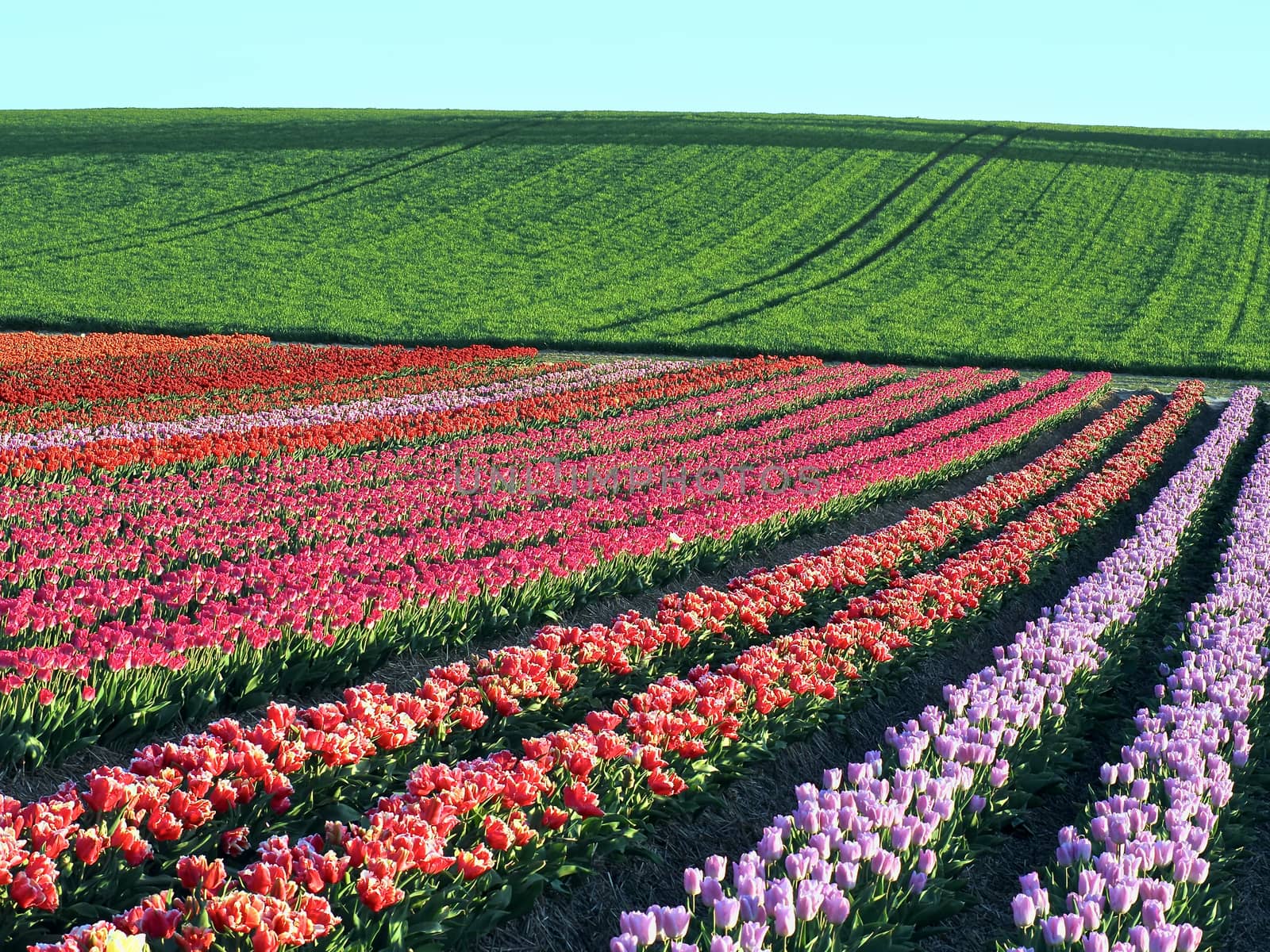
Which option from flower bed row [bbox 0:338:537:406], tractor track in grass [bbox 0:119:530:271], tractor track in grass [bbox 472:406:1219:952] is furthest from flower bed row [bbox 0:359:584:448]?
tractor track in grass [bbox 0:119:530:271]

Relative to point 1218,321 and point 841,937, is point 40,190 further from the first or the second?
point 841,937

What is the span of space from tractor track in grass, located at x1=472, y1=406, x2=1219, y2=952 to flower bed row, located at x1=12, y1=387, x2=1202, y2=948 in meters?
0.14

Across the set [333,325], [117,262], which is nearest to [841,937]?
[333,325]

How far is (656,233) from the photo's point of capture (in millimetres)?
48219

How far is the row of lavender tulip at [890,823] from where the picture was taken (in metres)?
3.70

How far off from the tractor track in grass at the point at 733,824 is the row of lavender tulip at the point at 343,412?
9.34 meters

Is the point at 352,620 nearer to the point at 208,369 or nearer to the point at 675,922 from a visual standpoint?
the point at 675,922

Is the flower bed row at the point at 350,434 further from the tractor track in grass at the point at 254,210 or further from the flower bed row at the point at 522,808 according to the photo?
the tractor track in grass at the point at 254,210

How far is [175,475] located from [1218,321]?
113 ft

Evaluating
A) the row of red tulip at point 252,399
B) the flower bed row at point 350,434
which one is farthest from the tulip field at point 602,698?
the row of red tulip at point 252,399

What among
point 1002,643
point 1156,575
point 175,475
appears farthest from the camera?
point 175,475

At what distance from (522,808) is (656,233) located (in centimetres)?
4504

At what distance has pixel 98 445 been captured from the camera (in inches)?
485

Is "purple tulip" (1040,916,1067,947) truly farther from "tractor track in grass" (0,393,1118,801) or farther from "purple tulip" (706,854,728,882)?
"tractor track in grass" (0,393,1118,801)
